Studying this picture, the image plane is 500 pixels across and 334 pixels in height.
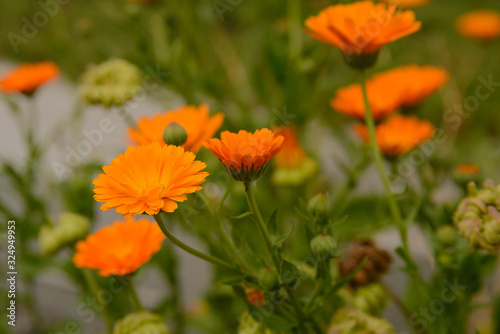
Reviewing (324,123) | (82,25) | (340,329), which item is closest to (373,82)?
(340,329)

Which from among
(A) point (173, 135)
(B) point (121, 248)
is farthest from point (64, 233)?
(A) point (173, 135)

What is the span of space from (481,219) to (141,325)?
295 millimetres

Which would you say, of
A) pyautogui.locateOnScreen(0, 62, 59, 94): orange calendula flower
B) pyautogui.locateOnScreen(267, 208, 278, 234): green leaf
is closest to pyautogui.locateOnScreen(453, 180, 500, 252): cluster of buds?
pyautogui.locateOnScreen(267, 208, 278, 234): green leaf

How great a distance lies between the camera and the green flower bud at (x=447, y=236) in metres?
0.46

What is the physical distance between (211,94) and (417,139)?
31 centimetres

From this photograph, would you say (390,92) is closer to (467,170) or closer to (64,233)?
(467,170)

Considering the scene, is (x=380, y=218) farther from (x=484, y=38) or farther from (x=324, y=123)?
(x=484, y=38)

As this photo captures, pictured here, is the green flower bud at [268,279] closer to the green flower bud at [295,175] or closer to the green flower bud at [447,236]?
the green flower bud at [447,236]

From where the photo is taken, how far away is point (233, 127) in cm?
74

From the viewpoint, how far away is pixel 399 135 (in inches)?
22.3

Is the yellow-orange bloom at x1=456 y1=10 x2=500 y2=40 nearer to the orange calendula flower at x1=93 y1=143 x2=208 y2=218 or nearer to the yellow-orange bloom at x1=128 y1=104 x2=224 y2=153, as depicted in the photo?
the yellow-orange bloom at x1=128 y1=104 x2=224 y2=153

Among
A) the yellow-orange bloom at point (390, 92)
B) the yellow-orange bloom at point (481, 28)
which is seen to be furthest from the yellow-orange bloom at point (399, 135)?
the yellow-orange bloom at point (481, 28)

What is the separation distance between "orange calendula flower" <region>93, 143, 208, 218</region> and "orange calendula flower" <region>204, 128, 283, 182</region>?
16 millimetres

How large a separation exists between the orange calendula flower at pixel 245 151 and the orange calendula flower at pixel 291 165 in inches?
11.7
